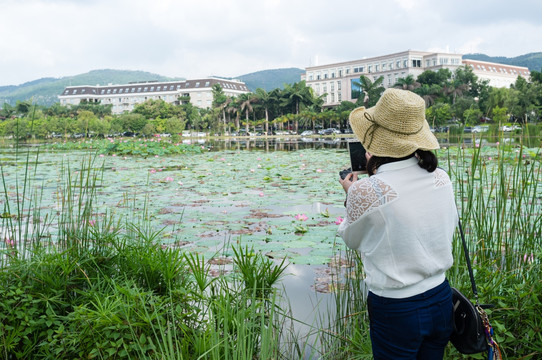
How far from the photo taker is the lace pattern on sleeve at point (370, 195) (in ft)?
3.14

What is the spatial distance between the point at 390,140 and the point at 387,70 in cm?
5690

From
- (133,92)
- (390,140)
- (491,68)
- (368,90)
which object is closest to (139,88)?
(133,92)

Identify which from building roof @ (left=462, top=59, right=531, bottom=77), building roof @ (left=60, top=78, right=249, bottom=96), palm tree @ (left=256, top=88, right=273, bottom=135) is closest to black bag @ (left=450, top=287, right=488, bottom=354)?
palm tree @ (left=256, top=88, right=273, bottom=135)

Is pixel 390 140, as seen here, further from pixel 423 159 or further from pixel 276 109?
pixel 276 109

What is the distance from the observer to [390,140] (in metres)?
1.00

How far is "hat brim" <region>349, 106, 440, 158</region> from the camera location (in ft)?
3.22

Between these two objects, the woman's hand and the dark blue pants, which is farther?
the woman's hand

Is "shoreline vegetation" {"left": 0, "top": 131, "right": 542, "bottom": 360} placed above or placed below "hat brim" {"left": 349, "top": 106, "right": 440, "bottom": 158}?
below

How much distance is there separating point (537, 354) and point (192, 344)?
3.92 feet

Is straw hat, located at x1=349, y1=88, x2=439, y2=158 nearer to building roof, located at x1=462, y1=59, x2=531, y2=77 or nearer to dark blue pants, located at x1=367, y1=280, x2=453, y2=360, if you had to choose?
dark blue pants, located at x1=367, y1=280, x2=453, y2=360

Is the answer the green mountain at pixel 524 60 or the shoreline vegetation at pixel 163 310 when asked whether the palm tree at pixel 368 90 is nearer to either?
the shoreline vegetation at pixel 163 310

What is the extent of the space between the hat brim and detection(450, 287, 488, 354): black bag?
1.32 ft

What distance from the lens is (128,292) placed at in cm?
162

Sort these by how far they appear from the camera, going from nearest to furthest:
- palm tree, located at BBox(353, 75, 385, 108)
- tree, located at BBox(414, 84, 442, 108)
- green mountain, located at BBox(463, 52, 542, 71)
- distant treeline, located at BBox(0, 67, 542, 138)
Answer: distant treeline, located at BBox(0, 67, 542, 138)
tree, located at BBox(414, 84, 442, 108)
palm tree, located at BBox(353, 75, 385, 108)
green mountain, located at BBox(463, 52, 542, 71)
